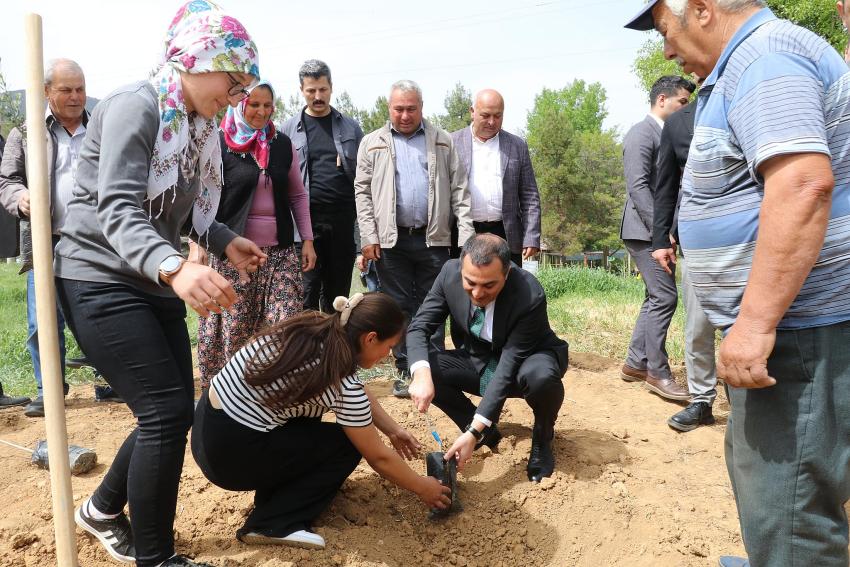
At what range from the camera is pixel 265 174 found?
4160 mm

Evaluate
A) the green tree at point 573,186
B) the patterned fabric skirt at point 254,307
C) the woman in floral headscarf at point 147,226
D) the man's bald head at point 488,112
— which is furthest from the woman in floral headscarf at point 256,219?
the green tree at point 573,186

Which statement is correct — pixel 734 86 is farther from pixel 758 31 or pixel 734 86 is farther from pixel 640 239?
pixel 640 239

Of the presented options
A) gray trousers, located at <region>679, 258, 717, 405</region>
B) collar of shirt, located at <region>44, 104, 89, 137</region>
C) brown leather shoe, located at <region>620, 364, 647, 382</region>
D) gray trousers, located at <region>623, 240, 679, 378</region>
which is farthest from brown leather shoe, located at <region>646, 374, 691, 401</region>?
collar of shirt, located at <region>44, 104, 89, 137</region>

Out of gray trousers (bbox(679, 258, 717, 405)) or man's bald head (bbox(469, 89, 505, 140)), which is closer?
gray trousers (bbox(679, 258, 717, 405))

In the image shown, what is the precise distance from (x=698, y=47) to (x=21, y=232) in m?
4.11

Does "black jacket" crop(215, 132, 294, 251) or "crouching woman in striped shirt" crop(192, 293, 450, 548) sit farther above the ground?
"black jacket" crop(215, 132, 294, 251)

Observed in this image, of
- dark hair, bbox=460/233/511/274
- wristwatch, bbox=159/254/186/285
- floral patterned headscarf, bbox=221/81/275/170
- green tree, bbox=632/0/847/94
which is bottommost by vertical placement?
dark hair, bbox=460/233/511/274

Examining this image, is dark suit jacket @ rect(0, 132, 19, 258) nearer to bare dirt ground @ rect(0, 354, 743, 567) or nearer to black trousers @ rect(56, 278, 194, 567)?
bare dirt ground @ rect(0, 354, 743, 567)

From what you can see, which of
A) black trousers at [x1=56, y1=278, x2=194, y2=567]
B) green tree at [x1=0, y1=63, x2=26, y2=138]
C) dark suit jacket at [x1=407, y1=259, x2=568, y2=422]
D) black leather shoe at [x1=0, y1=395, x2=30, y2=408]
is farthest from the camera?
green tree at [x1=0, y1=63, x2=26, y2=138]

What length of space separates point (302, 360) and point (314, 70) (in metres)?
2.95

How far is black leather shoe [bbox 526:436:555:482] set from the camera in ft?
10.9

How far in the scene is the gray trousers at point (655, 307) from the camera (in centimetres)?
443

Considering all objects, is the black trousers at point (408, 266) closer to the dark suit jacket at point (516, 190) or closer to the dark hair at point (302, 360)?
the dark suit jacket at point (516, 190)

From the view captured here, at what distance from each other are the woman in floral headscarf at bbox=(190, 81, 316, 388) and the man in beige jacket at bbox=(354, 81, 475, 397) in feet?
2.00
